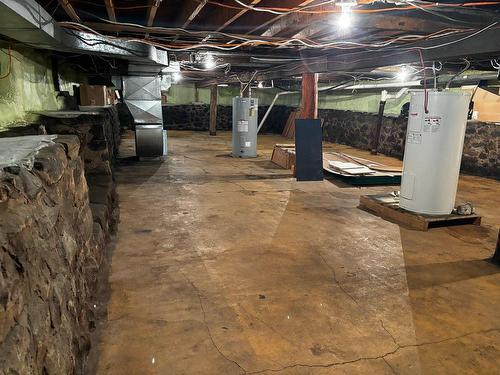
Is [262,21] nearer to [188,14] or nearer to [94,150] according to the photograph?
[188,14]

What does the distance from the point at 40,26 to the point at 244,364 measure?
2602 millimetres

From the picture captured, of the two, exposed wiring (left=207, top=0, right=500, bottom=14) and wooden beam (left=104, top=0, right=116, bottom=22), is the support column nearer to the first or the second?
exposed wiring (left=207, top=0, right=500, bottom=14)

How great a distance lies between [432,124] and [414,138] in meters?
0.23

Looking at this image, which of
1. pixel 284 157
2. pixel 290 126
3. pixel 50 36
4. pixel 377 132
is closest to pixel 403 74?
pixel 377 132

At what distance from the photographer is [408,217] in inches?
147

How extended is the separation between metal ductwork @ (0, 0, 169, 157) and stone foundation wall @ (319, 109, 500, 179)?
206 inches

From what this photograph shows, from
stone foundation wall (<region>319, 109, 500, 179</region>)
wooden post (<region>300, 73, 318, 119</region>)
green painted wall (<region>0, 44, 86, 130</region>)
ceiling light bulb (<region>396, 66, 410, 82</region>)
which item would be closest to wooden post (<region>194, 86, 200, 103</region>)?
stone foundation wall (<region>319, 109, 500, 179</region>)

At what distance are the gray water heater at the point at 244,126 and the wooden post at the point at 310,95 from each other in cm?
163

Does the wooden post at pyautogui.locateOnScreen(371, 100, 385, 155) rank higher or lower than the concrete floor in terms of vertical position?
higher

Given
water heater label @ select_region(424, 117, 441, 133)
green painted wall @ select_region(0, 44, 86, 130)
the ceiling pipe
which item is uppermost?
the ceiling pipe

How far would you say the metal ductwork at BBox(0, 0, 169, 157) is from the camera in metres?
2.37

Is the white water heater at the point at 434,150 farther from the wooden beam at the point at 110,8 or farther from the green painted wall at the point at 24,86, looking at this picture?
the green painted wall at the point at 24,86

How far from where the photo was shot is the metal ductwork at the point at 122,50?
7.78ft

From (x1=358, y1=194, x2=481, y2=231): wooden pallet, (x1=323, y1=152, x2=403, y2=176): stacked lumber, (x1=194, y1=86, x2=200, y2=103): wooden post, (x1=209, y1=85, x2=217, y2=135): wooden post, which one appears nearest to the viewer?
(x1=358, y1=194, x2=481, y2=231): wooden pallet
